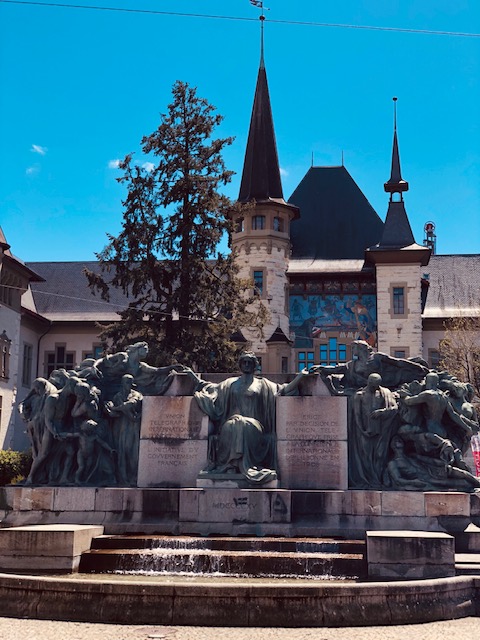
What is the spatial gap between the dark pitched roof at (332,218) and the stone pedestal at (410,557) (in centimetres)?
4930

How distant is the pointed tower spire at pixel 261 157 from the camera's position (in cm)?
5694

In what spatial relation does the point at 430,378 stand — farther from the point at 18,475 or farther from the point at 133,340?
the point at 133,340

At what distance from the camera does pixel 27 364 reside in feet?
184

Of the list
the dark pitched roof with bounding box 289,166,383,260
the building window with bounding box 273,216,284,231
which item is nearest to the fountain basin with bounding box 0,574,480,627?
the building window with bounding box 273,216,284,231

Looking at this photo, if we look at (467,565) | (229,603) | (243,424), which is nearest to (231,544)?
(243,424)

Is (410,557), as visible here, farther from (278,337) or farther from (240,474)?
(278,337)

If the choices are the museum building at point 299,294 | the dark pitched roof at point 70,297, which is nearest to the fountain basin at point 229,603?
the museum building at point 299,294

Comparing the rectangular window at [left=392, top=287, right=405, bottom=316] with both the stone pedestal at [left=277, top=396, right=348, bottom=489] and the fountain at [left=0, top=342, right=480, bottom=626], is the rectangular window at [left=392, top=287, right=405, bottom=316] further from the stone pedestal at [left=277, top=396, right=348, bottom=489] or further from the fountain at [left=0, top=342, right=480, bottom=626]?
the stone pedestal at [left=277, top=396, right=348, bottom=489]

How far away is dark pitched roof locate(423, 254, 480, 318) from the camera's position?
187 feet

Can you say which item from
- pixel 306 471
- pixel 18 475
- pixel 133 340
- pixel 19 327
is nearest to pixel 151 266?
pixel 133 340

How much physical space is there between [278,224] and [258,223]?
Answer: 1457mm

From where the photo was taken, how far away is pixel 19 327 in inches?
2082

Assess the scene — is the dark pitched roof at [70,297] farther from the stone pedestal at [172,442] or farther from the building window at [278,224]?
the stone pedestal at [172,442]

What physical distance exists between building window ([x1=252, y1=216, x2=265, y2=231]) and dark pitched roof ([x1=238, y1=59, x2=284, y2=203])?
124 centimetres
